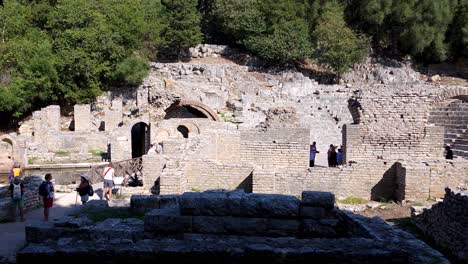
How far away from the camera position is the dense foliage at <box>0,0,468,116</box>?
96.2 feet

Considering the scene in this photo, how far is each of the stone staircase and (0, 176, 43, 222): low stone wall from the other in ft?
40.4

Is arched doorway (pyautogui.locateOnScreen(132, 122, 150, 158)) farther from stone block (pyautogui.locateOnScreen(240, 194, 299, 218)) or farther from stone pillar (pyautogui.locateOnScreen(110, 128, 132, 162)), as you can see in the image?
stone block (pyautogui.locateOnScreen(240, 194, 299, 218))

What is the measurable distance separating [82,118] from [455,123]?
765 inches

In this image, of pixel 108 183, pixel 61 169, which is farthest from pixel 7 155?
pixel 108 183

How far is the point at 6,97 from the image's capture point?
27.6 m

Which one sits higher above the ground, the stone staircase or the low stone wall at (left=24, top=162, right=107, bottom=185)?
the stone staircase

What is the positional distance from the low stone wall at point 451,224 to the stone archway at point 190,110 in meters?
17.6

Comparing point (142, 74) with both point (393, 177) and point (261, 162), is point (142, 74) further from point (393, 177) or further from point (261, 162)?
point (393, 177)

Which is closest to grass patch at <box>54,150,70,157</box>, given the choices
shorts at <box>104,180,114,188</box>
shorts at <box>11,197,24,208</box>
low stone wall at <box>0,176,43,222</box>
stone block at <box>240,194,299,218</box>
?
low stone wall at <box>0,176,43,222</box>

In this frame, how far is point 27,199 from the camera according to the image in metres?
11.4

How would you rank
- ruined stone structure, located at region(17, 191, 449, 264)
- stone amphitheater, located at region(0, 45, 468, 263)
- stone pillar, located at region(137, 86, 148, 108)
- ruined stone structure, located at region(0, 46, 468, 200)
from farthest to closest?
1. stone pillar, located at region(137, 86, 148, 108)
2. ruined stone structure, located at region(0, 46, 468, 200)
3. stone amphitheater, located at region(0, 45, 468, 263)
4. ruined stone structure, located at region(17, 191, 449, 264)

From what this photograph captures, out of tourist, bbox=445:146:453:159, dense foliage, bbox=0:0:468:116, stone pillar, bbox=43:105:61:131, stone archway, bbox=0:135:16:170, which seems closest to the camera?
tourist, bbox=445:146:453:159

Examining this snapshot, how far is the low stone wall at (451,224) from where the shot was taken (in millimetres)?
7387

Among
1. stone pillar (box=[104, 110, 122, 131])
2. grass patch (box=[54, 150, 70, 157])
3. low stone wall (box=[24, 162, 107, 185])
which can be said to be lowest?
low stone wall (box=[24, 162, 107, 185])
